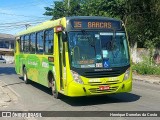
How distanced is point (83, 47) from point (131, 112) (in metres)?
2.75

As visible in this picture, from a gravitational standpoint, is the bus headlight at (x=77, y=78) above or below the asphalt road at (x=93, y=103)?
above

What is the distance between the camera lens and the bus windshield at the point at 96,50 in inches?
468

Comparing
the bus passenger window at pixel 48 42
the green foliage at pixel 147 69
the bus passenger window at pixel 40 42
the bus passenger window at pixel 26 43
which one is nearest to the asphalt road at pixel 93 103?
the bus passenger window at pixel 48 42

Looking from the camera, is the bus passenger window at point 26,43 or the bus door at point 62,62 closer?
the bus door at point 62,62

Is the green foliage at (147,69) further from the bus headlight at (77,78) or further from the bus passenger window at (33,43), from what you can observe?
the bus headlight at (77,78)

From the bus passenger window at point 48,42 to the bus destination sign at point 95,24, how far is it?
1.77 meters

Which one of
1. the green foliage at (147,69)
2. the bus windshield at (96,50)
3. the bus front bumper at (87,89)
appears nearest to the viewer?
the bus front bumper at (87,89)

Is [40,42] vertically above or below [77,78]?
above

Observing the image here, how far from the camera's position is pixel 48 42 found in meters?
14.3

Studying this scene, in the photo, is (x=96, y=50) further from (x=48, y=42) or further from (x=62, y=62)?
(x=48, y=42)

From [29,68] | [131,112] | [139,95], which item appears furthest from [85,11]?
[131,112]

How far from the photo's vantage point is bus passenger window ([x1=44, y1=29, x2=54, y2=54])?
1385 cm

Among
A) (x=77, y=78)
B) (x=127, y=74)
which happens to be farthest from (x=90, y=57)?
(x=127, y=74)

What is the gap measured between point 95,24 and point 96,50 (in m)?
0.90
